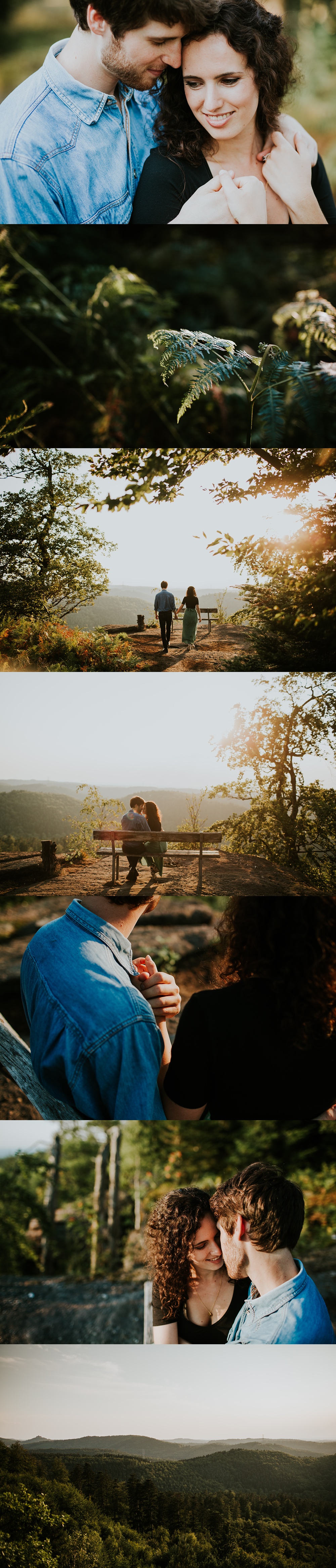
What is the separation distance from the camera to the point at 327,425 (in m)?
2.46

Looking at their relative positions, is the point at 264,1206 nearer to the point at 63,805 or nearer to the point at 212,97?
the point at 63,805

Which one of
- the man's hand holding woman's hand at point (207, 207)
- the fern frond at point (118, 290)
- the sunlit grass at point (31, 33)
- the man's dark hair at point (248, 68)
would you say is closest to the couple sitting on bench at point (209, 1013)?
the fern frond at point (118, 290)

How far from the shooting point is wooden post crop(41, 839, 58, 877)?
2463 mm

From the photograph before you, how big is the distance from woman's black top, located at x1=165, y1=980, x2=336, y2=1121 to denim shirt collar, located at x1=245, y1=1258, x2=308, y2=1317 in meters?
0.42

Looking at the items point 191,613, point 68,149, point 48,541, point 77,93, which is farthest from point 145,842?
point 77,93

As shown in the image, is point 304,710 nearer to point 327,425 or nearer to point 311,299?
point 327,425

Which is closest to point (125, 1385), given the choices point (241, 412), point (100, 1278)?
point (100, 1278)

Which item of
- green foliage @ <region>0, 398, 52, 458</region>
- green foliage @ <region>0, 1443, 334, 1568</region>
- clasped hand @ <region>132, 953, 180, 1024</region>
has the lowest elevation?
green foliage @ <region>0, 1443, 334, 1568</region>

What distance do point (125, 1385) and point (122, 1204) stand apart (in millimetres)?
450

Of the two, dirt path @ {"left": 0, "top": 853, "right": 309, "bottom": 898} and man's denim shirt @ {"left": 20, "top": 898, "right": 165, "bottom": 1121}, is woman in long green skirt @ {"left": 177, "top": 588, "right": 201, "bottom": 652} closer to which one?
dirt path @ {"left": 0, "top": 853, "right": 309, "bottom": 898}

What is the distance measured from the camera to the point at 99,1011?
2.37 m

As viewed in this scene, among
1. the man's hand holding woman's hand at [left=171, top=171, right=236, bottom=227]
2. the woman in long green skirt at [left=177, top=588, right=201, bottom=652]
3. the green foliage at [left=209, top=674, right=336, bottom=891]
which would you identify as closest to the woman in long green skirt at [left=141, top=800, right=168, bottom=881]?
the green foliage at [left=209, top=674, right=336, bottom=891]

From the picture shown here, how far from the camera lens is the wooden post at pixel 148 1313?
2412 mm

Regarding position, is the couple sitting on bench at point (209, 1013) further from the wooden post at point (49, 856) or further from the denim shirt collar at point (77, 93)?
the denim shirt collar at point (77, 93)
